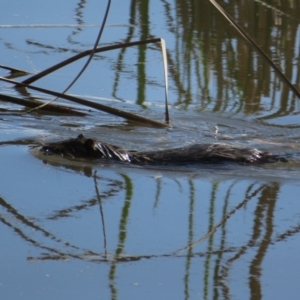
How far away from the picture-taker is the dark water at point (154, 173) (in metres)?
3.89

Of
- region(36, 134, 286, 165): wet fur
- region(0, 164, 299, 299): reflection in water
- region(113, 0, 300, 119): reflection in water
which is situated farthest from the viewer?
region(113, 0, 300, 119): reflection in water

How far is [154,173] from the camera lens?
5.84m

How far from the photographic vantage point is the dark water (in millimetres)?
3891

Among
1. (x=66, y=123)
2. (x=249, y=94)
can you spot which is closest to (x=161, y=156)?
(x=66, y=123)

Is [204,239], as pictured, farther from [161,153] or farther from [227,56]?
[227,56]

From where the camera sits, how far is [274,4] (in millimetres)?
10914

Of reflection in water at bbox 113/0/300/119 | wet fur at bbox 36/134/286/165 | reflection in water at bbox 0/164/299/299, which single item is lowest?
reflection in water at bbox 0/164/299/299

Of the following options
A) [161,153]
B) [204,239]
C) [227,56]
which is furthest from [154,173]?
[227,56]

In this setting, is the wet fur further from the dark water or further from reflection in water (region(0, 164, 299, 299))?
reflection in water (region(0, 164, 299, 299))

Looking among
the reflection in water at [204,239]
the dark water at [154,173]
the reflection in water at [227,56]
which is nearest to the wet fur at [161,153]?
the dark water at [154,173]

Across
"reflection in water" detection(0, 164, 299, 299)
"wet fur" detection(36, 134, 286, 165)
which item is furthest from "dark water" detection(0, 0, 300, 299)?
"wet fur" detection(36, 134, 286, 165)

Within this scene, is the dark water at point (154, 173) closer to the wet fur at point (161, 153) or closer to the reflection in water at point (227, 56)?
the reflection in water at point (227, 56)

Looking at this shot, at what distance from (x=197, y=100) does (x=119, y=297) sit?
4.11 m

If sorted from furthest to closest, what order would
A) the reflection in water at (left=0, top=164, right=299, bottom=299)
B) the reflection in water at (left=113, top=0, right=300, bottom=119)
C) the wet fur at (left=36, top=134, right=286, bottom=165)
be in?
the reflection in water at (left=113, top=0, right=300, bottom=119), the wet fur at (left=36, top=134, right=286, bottom=165), the reflection in water at (left=0, top=164, right=299, bottom=299)
